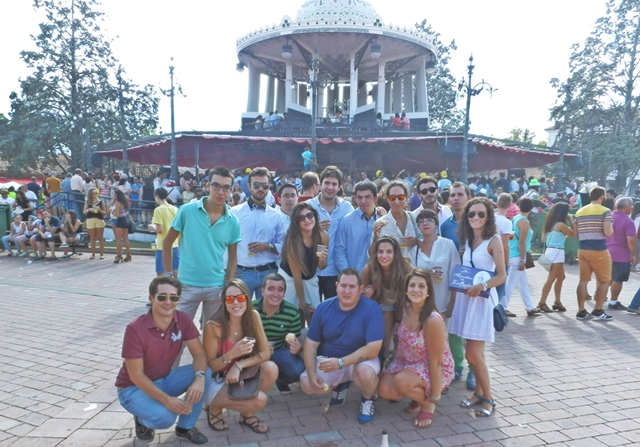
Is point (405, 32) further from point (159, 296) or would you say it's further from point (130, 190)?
point (159, 296)

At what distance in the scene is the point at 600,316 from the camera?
6629 mm

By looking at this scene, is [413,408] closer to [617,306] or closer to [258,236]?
[258,236]

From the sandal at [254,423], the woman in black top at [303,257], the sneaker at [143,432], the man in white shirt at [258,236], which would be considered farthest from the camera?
the man in white shirt at [258,236]

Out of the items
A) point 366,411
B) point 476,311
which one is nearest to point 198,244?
point 366,411

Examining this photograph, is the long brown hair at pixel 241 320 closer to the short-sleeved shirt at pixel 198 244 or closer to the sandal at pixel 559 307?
the short-sleeved shirt at pixel 198 244

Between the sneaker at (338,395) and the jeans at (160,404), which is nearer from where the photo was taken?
the jeans at (160,404)

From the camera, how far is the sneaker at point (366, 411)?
3539 millimetres

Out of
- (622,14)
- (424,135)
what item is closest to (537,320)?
(424,135)

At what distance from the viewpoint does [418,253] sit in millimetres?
4258

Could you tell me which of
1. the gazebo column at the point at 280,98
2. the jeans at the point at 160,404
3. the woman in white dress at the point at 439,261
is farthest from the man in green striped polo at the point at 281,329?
the gazebo column at the point at 280,98

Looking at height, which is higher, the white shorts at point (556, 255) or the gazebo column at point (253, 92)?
the gazebo column at point (253, 92)

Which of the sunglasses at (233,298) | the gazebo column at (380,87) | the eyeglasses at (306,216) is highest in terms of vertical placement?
the gazebo column at (380,87)

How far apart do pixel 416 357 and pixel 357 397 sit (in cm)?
77

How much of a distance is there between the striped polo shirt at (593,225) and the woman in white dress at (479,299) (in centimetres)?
376
